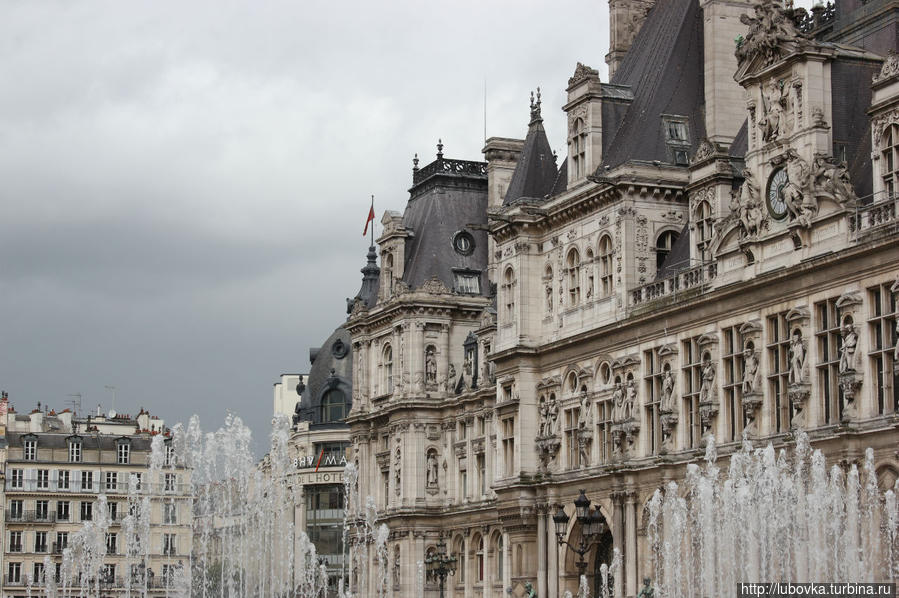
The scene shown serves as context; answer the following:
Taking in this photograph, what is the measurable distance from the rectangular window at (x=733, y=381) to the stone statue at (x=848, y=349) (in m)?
5.29

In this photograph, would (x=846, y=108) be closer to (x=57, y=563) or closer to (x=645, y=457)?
(x=645, y=457)

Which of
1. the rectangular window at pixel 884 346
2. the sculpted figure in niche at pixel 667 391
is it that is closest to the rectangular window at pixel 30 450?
the sculpted figure in niche at pixel 667 391

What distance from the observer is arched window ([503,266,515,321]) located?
72438 millimetres

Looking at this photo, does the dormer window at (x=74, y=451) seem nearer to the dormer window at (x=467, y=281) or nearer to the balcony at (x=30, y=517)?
the balcony at (x=30, y=517)

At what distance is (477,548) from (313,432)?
32.1 meters

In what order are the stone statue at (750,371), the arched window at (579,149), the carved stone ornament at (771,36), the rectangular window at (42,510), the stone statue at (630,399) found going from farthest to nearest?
1. the rectangular window at (42,510)
2. the arched window at (579,149)
3. the stone statue at (630,399)
4. the stone statue at (750,371)
5. the carved stone ornament at (771,36)

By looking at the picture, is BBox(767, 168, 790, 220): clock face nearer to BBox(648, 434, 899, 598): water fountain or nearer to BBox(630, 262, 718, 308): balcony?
BBox(630, 262, 718, 308): balcony

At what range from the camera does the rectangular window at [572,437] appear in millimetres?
67562

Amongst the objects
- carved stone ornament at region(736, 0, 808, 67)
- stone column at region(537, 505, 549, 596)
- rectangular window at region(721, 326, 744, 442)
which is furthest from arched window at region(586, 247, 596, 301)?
carved stone ornament at region(736, 0, 808, 67)

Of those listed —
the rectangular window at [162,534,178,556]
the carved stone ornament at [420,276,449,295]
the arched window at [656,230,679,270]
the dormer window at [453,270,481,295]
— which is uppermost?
the dormer window at [453,270,481,295]

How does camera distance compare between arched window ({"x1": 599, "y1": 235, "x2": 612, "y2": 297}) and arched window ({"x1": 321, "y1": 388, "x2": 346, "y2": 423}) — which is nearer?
arched window ({"x1": 599, "y1": 235, "x2": 612, "y2": 297})

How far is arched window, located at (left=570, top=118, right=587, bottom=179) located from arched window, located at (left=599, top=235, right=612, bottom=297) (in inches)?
139

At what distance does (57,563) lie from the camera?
111125 millimetres

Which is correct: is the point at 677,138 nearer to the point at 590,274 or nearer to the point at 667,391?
the point at 590,274
